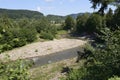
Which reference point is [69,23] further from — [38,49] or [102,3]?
[102,3]

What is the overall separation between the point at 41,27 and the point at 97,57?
76.2m

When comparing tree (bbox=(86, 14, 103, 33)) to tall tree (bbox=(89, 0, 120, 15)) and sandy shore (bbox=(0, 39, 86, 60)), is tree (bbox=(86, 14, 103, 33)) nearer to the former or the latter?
sandy shore (bbox=(0, 39, 86, 60))

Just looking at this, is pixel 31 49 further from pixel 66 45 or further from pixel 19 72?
pixel 19 72

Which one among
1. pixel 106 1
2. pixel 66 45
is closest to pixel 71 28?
pixel 66 45

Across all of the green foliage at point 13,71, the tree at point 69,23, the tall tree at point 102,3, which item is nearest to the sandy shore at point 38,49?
the tall tree at point 102,3

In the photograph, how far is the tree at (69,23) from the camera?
4614 inches

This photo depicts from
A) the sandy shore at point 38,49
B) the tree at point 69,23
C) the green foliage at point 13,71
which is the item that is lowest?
the sandy shore at point 38,49

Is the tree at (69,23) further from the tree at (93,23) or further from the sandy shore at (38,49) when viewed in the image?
the sandy shore at (38,49)

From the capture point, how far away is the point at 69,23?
395ft

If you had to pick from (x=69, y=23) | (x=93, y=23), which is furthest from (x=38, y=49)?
(x=69, y=23)

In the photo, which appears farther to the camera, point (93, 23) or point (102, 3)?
point (93, 23)

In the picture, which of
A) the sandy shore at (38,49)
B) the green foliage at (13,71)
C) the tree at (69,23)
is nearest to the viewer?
the green foliage at (13,71)

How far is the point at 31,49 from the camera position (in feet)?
209

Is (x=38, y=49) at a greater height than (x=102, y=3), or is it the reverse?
(x=102, y=3)
